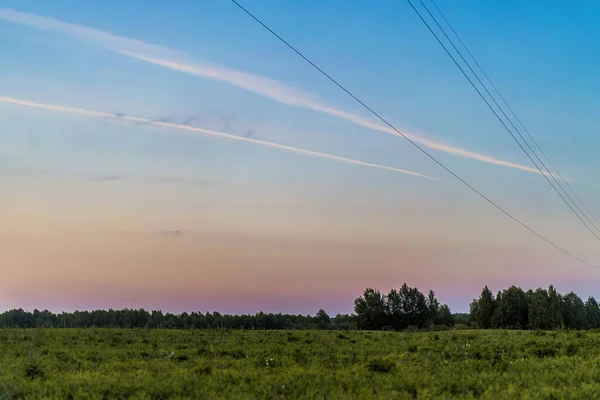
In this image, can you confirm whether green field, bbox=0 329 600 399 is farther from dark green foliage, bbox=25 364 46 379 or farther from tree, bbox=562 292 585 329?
tree, bbox=562 292 585 329

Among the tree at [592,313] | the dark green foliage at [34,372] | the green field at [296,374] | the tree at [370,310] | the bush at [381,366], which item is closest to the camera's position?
the green field at [296,374]

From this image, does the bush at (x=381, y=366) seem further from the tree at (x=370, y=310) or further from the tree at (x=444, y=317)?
the tree at (x=444, y=317)

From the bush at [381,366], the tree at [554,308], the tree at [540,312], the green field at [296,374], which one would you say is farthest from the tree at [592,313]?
the bush at [381,366]

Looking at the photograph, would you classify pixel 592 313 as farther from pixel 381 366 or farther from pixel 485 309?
pixel 381 366

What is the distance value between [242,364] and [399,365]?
4.74m

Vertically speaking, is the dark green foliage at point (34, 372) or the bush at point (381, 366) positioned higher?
the bush at point (381, 366)

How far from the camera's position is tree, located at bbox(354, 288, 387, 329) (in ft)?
356

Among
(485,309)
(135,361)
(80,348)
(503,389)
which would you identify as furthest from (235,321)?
(485,309)

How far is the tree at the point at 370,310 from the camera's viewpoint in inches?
4267

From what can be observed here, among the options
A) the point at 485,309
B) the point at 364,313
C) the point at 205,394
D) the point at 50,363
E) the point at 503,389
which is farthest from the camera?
the point at 485,309

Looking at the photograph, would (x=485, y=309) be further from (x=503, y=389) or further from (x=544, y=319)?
(x=503, y=389)

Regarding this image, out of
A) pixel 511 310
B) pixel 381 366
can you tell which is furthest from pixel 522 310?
pixel 381 366

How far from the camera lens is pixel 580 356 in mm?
17625

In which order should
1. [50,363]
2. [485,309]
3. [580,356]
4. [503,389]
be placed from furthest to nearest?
[485,309], [580,356], [50,363], [503,389]
